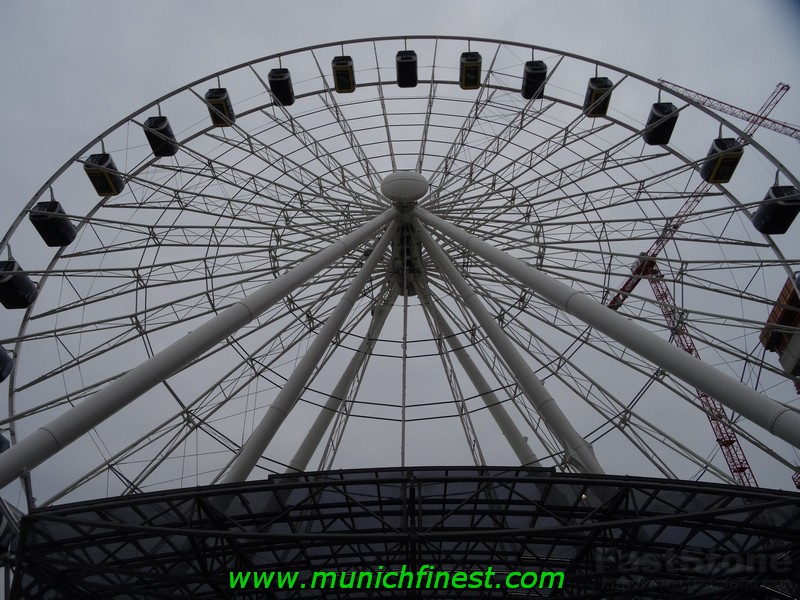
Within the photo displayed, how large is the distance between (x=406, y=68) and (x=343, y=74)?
271 centimetres

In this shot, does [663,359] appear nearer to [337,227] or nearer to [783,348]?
[337,227]

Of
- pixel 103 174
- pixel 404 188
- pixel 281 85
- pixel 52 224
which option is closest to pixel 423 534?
pixel 404 188

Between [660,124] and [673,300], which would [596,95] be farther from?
[673,300]

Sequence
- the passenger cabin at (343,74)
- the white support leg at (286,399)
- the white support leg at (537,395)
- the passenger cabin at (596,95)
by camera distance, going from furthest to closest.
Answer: the passenger cabin at (343,74), the passenger cabin at (596,95), the white support leg at (286,399), the white support leg at (537,395)

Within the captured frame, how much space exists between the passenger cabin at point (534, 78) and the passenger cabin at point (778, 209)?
9.68 meters

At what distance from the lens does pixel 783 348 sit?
106 feet

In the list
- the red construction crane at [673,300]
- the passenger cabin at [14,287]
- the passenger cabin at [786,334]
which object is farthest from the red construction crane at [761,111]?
the passenger cabin at [14,287]

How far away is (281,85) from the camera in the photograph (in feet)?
92.2

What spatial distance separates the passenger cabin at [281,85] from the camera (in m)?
28.0

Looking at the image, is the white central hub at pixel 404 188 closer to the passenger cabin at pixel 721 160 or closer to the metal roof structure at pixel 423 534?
the passenger cabin at pixel 721 160

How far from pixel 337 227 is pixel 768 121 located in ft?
238

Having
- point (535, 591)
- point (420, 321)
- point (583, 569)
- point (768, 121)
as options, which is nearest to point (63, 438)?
point (583, 569)

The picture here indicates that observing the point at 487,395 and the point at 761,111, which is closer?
the point at 487,395

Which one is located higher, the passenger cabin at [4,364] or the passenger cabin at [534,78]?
the passenger cabin at [534,78]
